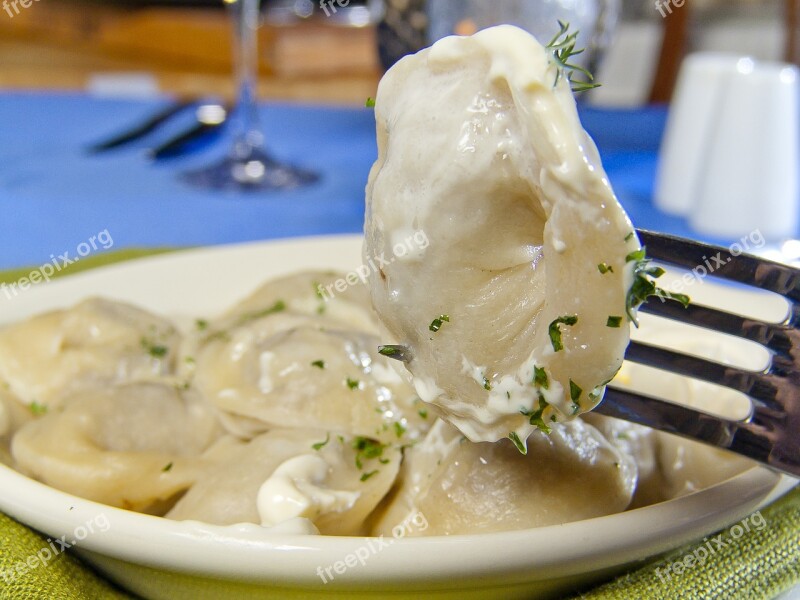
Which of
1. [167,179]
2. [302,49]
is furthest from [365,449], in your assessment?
[302,49]

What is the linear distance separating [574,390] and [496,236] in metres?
0.19

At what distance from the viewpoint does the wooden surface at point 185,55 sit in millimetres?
5258

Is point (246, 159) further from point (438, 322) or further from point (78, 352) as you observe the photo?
point (438, 322)

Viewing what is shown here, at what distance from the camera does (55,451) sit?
1319 mm

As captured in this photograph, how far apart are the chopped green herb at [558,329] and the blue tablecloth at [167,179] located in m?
2.02

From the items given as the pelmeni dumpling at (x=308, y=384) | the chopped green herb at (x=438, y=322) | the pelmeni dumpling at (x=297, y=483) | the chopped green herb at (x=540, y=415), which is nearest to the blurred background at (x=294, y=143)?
the pelmeni dumpling at (x=308, y=384)

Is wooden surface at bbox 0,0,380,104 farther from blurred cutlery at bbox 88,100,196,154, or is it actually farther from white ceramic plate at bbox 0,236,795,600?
white ceramic plate at bbox 0,236,795,600

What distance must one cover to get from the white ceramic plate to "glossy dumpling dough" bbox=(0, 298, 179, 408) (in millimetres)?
438

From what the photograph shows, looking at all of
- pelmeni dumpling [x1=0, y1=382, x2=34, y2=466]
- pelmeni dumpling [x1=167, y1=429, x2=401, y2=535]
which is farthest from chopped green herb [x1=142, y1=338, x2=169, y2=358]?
pelmeni dumpling [x1=167, y1=429, x2=401, y2=535]

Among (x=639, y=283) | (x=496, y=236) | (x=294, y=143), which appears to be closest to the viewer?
(x=639, y=283)

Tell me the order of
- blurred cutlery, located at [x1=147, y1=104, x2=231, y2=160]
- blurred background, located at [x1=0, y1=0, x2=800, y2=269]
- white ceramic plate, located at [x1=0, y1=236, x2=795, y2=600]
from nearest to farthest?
white ceramic plate, located at [x1=0, y1=236, x2=795, y2=600], blurred background, located at [x1=0, y1=0, x2=800, y2=269], blurred cutlery, located at [x1=147, y1=104, x2=231, y2=160]

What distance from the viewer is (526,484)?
1.15 m

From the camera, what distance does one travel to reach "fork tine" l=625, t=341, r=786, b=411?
1168 mm

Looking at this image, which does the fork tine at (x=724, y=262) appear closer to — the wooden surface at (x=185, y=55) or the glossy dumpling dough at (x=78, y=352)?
the glossy dumpling dough at (x=78, y=352)
